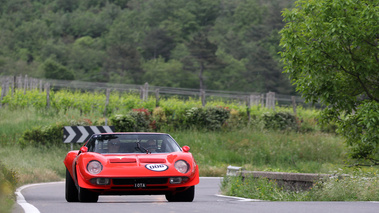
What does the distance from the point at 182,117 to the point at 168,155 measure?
24.0 meters

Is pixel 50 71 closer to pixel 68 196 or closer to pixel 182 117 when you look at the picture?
pixel 182 117

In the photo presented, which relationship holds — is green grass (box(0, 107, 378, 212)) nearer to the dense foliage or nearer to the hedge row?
the hedge row

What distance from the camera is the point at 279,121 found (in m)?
36.7

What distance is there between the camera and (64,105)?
36312 millimetres

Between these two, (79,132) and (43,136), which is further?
(43,136)

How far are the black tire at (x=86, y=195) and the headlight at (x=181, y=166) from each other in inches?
57.5

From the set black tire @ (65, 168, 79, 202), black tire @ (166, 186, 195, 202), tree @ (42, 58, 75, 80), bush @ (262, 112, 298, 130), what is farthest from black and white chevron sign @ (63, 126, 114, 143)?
tree @ (42, 58, 75, 80)

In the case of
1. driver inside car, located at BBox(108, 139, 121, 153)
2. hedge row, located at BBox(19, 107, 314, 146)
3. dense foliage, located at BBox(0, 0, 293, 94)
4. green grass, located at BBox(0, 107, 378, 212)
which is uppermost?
dense foliage, located at BBox(0, 0, 293, 94)

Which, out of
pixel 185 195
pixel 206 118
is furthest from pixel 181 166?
pixel 206 118

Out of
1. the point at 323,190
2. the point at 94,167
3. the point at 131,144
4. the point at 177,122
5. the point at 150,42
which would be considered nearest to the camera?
the point at 94,167

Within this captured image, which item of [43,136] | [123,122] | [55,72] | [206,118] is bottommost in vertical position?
[43,136]

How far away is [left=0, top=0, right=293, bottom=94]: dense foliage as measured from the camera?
4006 inches

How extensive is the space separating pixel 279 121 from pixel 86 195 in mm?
26591

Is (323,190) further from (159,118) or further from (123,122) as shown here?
(159,118)
